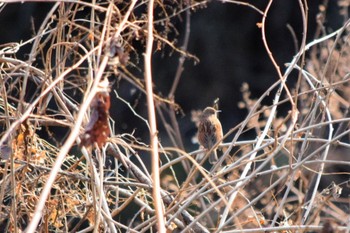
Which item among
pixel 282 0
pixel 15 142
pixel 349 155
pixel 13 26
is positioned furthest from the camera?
pixel 282 0

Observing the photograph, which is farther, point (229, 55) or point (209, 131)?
point (229, 55)

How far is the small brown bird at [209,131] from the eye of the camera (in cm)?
454

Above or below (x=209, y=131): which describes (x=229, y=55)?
below

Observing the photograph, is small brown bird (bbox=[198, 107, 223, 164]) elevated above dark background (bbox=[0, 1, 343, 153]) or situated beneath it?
elevated above

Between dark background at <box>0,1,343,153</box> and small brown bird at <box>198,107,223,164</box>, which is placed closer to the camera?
small brown bird at <box>198,107,223,164</box>

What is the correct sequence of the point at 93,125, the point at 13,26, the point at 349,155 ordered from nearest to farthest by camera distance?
1. the point at 93,125
2. the point at 349,155
3. the point at 13,26

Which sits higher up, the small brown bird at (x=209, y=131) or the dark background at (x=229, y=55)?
the small brown bird at (x=209, y=131)

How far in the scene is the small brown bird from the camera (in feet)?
14.9

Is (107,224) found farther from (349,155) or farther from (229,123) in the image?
(229,123)

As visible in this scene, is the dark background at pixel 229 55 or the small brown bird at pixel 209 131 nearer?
the small brown bird at pixel 209 131

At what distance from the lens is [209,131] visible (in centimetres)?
464

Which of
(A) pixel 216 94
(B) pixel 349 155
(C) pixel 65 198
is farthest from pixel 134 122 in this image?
(C) pixel 65 198

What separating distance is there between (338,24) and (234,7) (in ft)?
5.23

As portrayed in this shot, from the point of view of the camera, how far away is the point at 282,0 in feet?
35.7
